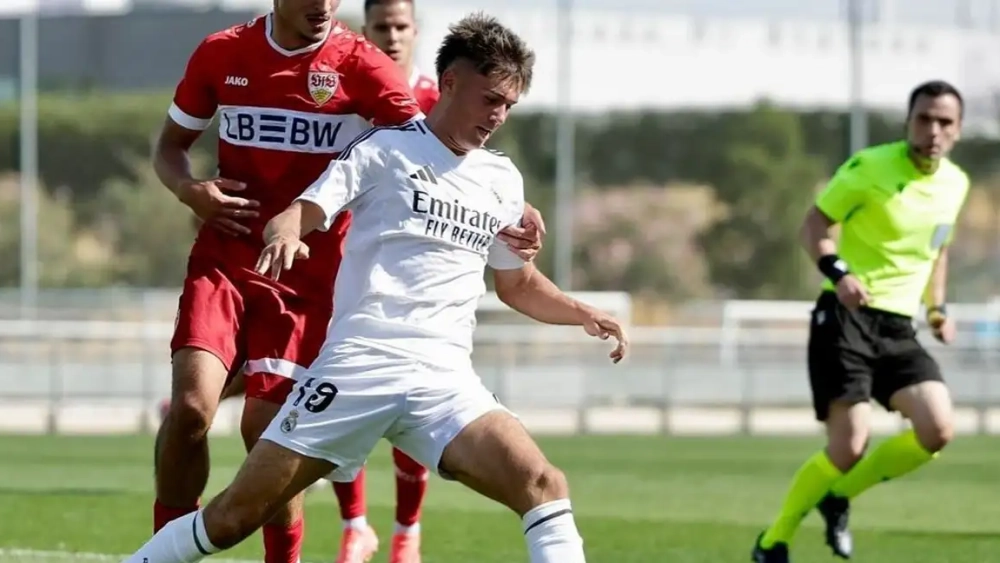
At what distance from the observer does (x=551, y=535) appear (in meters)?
5.77

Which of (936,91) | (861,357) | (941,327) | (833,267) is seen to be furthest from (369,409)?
(941,327)

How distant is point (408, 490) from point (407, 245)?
3031mm

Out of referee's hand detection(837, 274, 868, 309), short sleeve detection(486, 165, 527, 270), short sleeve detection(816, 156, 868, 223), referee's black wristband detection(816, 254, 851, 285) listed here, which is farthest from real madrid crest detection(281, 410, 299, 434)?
short sleeve detection(816, 156, 868, 223)

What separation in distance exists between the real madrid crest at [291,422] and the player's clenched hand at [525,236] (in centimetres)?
92

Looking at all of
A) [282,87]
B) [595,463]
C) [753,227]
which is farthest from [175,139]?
[753,227]

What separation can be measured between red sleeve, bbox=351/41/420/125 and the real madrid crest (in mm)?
1420

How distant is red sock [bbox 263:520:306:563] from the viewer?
→ 7094 mm

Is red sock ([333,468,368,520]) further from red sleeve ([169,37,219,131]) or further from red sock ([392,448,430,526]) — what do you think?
red sleeve ([169,37,219,131])

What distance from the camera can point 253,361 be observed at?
7047 mm

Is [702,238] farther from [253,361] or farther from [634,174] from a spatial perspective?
[253,361]

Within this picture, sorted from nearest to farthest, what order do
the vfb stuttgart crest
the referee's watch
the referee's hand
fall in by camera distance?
the vfb stuttgart crest
the referee's hand
the referee's watch

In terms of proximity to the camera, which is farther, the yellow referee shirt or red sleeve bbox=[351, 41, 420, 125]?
the yellow referee shirt

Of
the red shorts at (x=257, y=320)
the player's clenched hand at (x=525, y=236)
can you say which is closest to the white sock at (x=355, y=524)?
the red shorts at (x=257, y=320)

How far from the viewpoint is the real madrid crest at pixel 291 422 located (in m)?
5.89
